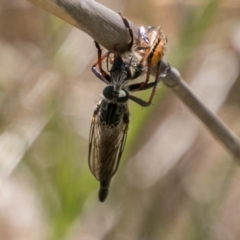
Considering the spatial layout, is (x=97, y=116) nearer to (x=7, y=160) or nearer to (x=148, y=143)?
(x=7, y=160)

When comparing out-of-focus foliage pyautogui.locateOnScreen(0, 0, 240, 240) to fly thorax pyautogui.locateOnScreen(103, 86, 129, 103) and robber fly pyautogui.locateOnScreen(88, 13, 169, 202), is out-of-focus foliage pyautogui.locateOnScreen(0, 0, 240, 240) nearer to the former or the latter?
robber fly pyautogui.locateOnScreen(88, 13, 169, 202)

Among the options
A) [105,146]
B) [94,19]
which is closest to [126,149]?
[105,146]

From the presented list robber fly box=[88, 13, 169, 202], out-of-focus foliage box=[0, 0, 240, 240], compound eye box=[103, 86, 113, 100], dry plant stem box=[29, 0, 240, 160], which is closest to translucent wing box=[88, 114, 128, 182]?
robber fly box=[88, 13, 169, 202]

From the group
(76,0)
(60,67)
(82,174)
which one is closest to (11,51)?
(60,67)

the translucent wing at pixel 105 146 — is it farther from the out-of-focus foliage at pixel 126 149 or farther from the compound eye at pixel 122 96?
the out-of-focus foliage at pixel 126 149

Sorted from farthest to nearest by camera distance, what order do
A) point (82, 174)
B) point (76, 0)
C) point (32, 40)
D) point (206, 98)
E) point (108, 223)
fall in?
point (32, 40), point (206, 98), point (108, 223), point (82, 174), point (76, 0)

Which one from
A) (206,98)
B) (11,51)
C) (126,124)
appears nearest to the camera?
(126,124)
